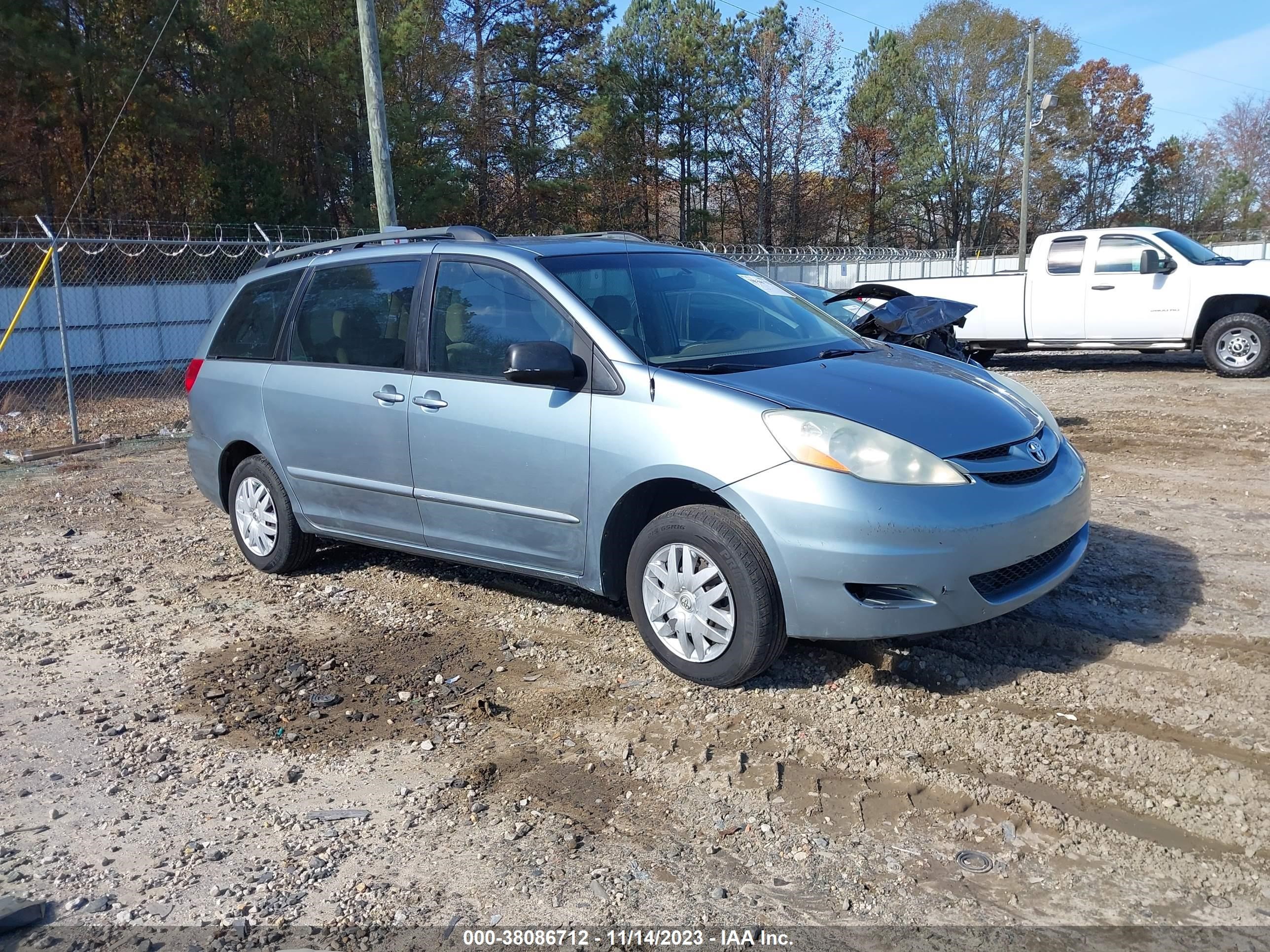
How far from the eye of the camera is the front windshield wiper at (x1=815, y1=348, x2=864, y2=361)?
4.62m

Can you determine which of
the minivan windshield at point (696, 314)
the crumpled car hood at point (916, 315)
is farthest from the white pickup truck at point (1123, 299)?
the minivan windshield at point (696, 314)

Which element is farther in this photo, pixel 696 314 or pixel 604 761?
pixel 696 314

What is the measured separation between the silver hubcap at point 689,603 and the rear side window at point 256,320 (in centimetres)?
298

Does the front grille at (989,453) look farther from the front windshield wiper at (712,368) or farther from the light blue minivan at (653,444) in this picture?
the front windshield wiper at (712,368)

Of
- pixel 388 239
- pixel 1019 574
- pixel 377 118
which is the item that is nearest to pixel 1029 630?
pixel 1019 574

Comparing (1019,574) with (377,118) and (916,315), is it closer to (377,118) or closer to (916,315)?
(916,315)

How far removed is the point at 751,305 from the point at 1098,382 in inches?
364

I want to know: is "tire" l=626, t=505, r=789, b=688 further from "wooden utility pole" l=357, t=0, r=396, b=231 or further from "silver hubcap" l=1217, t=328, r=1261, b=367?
"silver hubcap" l=1217, t=328, r=1261, b=367

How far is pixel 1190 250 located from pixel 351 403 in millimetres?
11477

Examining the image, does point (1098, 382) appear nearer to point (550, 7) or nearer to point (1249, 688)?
point (1249, 688)

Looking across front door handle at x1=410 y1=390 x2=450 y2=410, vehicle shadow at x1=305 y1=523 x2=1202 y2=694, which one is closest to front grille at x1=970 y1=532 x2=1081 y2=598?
vehicle shadow at x1=305 y1=523 x2=1202 y2=694

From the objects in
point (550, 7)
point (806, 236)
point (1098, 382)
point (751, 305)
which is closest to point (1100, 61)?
point (806, 236)

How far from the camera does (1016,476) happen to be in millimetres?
3973

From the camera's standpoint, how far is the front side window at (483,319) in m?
4.57
